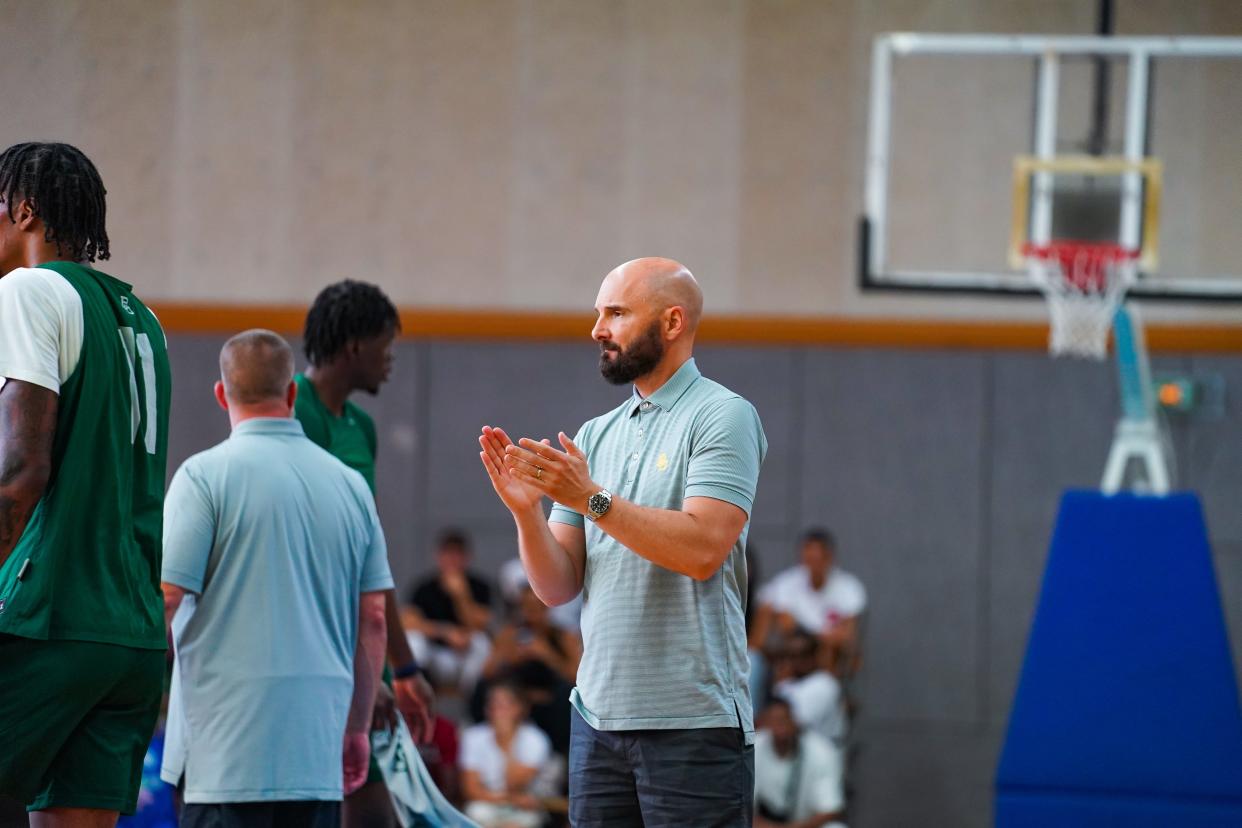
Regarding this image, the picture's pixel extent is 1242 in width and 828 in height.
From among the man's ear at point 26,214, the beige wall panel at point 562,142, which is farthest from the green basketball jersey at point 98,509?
the beige wall panel at point 562,142

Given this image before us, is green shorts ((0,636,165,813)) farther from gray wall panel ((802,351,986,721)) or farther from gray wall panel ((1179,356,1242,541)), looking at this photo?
gray wall panel ((1179,356,1242,541))

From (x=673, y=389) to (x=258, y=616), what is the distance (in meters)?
1.15

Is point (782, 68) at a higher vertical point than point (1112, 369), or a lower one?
higher

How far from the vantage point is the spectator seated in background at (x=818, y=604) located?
987 cm

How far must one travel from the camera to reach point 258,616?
3.52 metres

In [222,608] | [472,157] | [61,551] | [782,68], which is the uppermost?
[782,68]

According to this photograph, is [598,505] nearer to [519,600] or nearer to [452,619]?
[519,600]

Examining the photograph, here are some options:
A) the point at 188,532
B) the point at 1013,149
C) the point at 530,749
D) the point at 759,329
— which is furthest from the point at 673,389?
the point at 1013,149

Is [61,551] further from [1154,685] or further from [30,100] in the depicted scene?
[30,100]

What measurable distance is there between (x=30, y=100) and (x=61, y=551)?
26.0ft

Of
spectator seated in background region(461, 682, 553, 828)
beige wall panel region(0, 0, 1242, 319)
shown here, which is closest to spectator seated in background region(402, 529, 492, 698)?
spectator seated in background region(461, 682, 553, 828)

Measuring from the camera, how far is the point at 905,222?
35.2 ft

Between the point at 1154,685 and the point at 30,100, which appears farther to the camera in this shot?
the point at 30,100

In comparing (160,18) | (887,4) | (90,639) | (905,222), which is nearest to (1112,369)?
(905,222)
